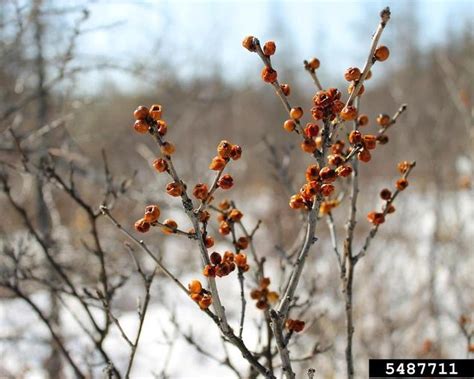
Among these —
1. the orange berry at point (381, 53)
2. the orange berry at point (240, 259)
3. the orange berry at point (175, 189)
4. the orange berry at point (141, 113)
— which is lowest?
the orange berry at point (240, 259)

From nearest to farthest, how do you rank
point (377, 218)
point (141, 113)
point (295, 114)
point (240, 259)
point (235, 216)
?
1. point (141, 113)
2. point (295, 114)
3. point (240, 259)
4. point (235, 216)
5. point (377, 218)

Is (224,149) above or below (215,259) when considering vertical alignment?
above

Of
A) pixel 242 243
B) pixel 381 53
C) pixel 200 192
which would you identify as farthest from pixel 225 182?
pixel 381 53

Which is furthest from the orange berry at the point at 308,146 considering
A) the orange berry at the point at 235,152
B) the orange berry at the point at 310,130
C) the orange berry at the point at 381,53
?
the orange berry at the point at 381,53

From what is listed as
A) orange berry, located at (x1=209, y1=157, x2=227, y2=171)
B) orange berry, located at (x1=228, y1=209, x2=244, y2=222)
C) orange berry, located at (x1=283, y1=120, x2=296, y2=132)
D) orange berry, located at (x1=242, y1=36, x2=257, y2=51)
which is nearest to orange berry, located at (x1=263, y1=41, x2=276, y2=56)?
orange berry, located at (x1=242, y1=36, x2=257, y2=51)

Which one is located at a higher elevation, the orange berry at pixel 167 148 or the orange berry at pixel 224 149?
the orange berry at pixel 224 149

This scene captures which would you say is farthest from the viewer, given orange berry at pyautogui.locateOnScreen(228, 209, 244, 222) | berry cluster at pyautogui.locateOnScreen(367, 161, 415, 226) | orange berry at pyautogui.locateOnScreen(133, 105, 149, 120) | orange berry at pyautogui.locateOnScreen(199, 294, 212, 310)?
berry cluster at pyautogui.locateOnScreen(367, 161, 415, 226)

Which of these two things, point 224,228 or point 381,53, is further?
point 224,228

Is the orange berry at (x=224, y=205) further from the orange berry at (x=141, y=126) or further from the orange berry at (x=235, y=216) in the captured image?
the orange berry at (x=141, y=126)

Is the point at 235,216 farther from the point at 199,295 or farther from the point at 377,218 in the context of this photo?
the point at 377,218

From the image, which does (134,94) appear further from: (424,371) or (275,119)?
(424,371)

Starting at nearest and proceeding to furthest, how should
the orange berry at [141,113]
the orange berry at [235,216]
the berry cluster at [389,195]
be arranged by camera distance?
the orange berry at [141,113] → the orange berry at [235,216] → the berry cluster at [389,195]

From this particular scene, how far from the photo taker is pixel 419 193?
7988mm

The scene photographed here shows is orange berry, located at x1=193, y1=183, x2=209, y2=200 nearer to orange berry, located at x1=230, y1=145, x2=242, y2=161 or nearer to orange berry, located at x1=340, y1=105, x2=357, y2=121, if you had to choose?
orange berry, located at x1=230, y1=145, x2=242, y2=161
